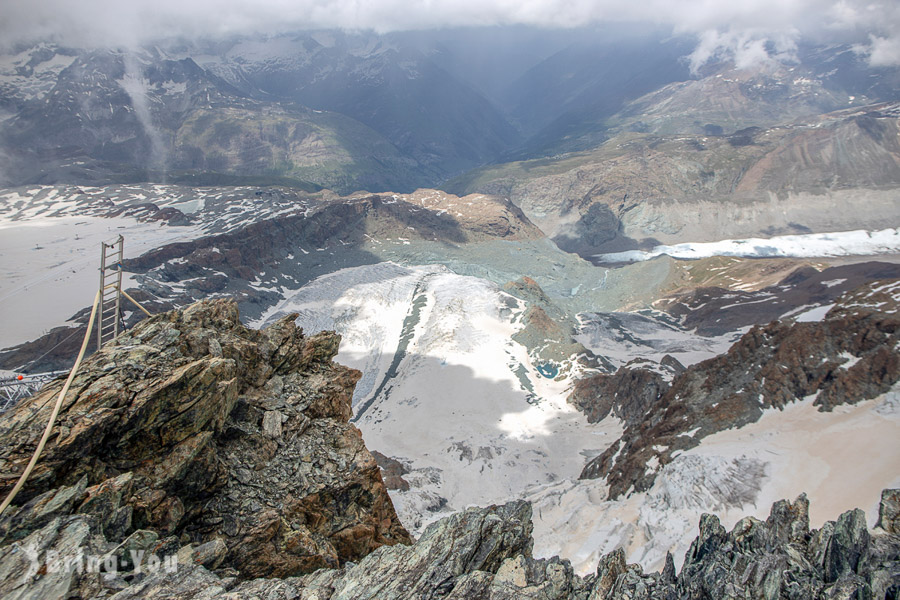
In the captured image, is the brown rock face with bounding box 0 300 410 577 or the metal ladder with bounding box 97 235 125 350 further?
the metal ladder with bounding box 97 235 125 350

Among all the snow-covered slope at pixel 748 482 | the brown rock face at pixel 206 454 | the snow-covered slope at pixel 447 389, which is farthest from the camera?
the snow-covered slope at pixel 447 389

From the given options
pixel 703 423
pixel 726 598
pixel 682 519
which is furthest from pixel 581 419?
pixel 726 598

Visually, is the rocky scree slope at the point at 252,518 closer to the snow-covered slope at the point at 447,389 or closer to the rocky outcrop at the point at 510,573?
the rocky outcrop at the point at 510,573

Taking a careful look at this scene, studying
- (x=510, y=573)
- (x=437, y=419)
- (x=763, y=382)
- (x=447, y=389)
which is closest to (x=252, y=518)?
(x=510, y=573)

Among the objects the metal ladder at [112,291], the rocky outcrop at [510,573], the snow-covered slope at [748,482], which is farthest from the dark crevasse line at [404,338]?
the rocky outcrop at [510,573]

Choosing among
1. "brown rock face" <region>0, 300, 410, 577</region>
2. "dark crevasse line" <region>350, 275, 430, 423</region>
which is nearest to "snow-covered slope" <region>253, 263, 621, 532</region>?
"dark crevasse line" <region>350, 275, 430, 423</region>

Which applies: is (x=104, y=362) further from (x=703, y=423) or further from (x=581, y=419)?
(x=581, y=419)

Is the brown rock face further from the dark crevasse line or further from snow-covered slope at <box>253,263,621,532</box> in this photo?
the dark crevasse line
